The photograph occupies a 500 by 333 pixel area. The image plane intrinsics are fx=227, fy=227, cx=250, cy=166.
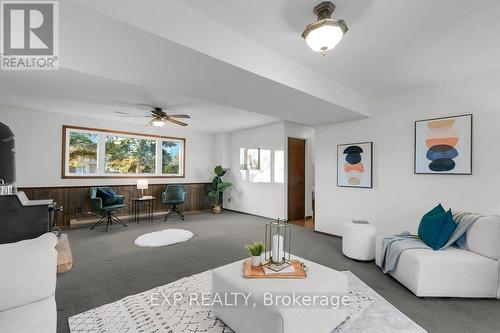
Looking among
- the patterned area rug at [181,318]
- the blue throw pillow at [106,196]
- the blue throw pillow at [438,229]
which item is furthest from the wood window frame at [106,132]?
the blue throw pillow at [438,229]

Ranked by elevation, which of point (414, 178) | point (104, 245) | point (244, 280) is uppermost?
point (414, 178)

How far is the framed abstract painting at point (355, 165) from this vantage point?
4.03m

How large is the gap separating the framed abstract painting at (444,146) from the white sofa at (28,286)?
4.40 m

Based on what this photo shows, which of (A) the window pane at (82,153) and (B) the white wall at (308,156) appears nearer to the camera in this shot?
(A) the window pane at (82,153)

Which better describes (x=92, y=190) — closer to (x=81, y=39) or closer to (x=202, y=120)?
(x=202, y=120)

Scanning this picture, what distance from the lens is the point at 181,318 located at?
2004 mm

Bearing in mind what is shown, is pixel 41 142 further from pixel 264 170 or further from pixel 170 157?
pixel 264 170

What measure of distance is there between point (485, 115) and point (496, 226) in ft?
4.79

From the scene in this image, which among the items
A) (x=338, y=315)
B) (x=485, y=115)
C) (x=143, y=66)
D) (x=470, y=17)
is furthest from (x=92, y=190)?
(x=485, y=115)

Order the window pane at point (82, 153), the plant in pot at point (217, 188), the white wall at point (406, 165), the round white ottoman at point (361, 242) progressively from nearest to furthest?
1. the white wall at point (406, 165)
2. the round white ottoman at point (361, 242)
3. the window pane at point (82, 153)
4. the plant in pot at point (217, 188)

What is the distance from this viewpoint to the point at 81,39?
5.79 feet

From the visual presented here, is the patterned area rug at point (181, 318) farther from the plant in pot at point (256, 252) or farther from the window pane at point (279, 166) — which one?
the window pane at point (279, 166)

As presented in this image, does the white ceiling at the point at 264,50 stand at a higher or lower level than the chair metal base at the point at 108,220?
higher

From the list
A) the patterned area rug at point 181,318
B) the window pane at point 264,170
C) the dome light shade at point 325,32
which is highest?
the dome light shade at point 325,32
